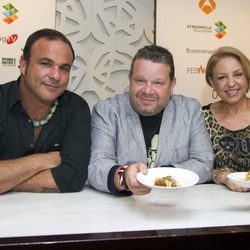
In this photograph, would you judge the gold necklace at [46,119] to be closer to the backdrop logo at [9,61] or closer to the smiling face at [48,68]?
the smiling face at [48,68]

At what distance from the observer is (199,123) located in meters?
1.87

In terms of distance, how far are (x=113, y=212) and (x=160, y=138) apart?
0.64 m

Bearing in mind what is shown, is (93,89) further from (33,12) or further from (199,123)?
(199,123)

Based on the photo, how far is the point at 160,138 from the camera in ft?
5.77

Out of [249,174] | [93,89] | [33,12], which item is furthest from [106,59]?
[249,174]

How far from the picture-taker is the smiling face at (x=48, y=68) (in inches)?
65.9

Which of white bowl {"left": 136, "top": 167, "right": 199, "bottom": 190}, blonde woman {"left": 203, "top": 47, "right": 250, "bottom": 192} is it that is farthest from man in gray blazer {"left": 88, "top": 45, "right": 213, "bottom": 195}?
white bowl {"left": 136, "top": 167, "right": 199, "bottom": 190}

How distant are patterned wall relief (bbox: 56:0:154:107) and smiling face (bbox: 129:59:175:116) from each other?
38.5 inches

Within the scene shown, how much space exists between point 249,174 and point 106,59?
5.45ft

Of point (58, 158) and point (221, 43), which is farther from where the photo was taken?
point (221, 43)

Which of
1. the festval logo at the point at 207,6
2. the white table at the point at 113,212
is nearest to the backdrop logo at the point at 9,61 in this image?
the white table at the point at 113,212

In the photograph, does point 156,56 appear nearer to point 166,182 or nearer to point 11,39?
point 166,182

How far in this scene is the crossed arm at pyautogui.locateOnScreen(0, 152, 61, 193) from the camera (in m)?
1.41

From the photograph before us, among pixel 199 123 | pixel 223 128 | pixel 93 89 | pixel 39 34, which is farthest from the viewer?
pixel 93 89
